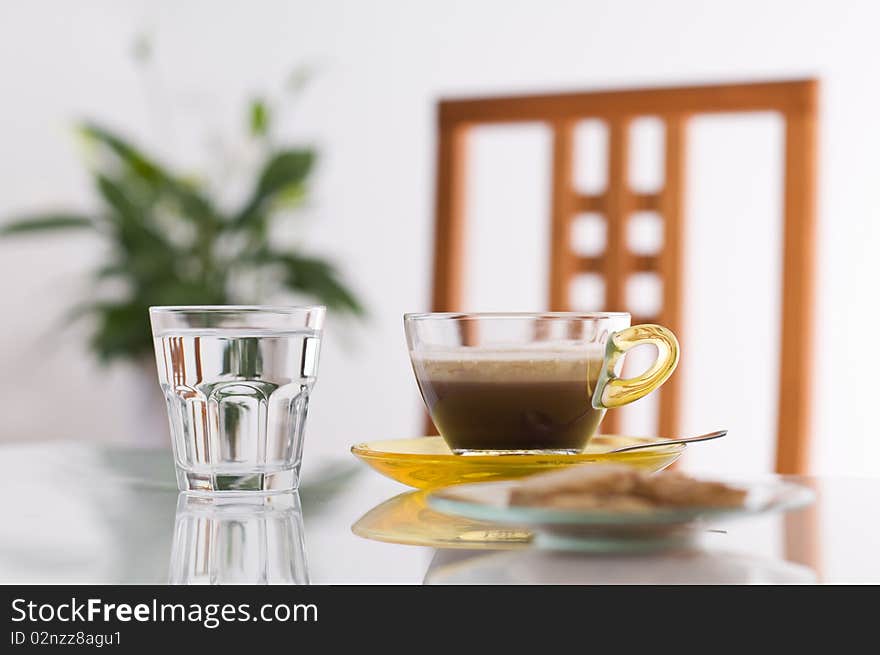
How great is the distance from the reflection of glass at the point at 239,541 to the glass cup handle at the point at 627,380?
0.18m

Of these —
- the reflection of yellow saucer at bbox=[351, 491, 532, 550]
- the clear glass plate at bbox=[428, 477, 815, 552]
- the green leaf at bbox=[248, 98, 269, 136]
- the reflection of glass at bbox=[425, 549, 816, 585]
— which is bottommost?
the reflection of yellow saucer at bbox=[351, 491, 532, 550]

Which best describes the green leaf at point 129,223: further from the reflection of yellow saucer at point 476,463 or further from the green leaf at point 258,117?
the reflection of yellow saucer at point 476,463

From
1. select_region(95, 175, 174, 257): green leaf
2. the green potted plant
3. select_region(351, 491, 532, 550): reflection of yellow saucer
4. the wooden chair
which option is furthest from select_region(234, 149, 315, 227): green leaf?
select_region(351, 491, 532, 550): reflection of yellow saucer

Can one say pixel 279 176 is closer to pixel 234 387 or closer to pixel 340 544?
pixel 234 387

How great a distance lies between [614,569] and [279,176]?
2.45 m

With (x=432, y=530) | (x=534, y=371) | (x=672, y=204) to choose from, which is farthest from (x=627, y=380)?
(x=672, y=204)

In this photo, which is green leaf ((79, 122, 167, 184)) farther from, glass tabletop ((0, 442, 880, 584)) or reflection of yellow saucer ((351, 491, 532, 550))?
reflection of yellow saucer ((351, 491, 532, 550))

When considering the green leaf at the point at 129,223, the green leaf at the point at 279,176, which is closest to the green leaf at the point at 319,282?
the green leaf at the point at 279,176

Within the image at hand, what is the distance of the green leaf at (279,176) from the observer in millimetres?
2709

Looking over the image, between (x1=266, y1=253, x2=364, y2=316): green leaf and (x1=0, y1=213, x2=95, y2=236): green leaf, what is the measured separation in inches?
18.5

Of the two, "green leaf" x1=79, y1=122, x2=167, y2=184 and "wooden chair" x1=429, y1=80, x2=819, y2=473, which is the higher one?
"green leaf" x1=79, y1=122, x2=167, y2=184

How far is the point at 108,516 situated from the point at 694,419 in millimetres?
2260

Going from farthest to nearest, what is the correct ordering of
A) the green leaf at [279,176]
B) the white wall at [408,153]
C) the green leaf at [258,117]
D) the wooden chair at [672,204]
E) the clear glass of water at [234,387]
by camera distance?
1. the green leaf at [258,117]
2. the green leaf at [279,176]
3. the white wall at [408,153]
4. the wooden chair at [672,204]
5. the clear glass of water at [234,387]

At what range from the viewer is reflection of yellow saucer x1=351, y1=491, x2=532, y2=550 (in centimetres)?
41
